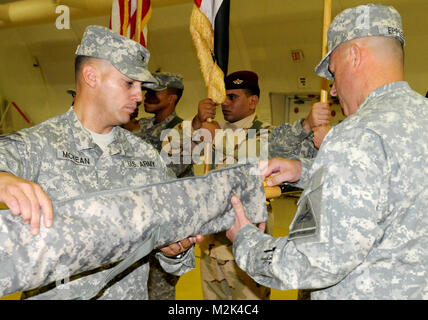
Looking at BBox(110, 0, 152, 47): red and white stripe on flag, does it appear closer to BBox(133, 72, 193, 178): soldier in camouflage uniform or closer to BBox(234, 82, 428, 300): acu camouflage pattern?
BBox(133, 72, 193, 178): soldier in camouflage uniform

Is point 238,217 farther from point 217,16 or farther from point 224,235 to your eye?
point 217,16

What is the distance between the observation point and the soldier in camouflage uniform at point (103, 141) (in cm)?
162

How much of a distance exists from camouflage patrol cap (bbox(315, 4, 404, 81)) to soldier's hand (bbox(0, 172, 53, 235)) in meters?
1.01

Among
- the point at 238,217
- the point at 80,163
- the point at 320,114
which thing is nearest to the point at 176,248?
the point at 238,217

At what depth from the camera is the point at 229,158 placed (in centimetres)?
321

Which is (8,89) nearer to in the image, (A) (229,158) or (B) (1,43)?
(B) (1,43)

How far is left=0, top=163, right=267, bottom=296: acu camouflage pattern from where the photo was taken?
956 mm

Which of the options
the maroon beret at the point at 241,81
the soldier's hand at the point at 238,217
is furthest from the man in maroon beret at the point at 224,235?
the soldier's hand at the point at 238,217

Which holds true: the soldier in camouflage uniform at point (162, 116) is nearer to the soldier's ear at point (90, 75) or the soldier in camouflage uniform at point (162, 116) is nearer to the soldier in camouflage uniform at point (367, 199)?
the soldier's ear at point (90, 75)

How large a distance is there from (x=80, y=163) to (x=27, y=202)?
29.4 inches

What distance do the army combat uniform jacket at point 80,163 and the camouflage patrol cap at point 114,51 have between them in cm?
27

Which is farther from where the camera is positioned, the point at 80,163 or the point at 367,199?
the point at 80,163

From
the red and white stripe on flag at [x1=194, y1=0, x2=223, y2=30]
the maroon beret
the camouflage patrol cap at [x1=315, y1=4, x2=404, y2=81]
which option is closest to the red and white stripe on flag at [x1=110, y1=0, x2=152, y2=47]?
the maroon beret

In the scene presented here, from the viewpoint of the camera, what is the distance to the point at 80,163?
1714mm
